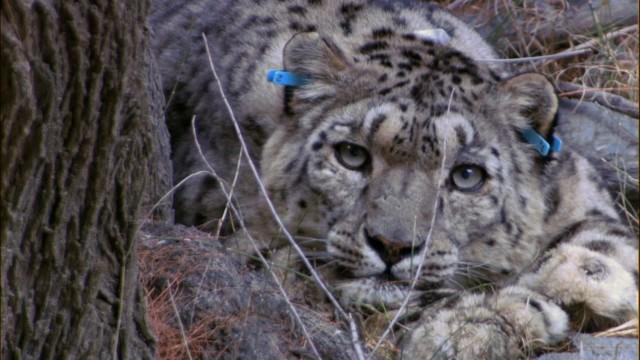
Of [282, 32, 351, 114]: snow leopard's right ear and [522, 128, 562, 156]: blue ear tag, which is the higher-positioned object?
[282, 32, 351, 114]: snow leopard's right ear

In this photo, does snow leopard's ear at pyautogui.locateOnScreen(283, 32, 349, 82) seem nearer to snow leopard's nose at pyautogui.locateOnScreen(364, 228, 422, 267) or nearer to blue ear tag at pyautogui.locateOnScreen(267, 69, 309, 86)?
blue ear tag at pyautogui.locateOnScreen(267, 69, 309, 86)

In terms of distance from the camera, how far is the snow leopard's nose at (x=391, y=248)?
5.02 meters

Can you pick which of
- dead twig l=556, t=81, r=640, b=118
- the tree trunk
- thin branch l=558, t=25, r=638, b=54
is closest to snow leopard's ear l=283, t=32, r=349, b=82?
dead twig l=556, t=81, r=640, b=118

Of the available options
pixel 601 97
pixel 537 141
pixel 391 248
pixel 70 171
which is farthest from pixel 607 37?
pixel 70 171

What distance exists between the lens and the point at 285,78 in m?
5.70

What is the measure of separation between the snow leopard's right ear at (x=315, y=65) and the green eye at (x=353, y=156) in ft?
0.90

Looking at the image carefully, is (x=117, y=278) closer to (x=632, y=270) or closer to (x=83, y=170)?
(x=83, y=170)

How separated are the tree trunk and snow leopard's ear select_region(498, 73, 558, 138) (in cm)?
258

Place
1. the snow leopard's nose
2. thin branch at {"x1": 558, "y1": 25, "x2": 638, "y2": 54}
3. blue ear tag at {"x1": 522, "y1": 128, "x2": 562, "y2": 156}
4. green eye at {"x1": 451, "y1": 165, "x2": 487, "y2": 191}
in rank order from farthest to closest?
1. thin branch at {"x1": 558, "y1": 25, "x2": 638, "y2": 54}
2. blue ear tag at {"x1": 522, "y1": 128, "x2": 562, "y2": 156}
3. green eye at {"x1": 451, "y1": 165, "x2": 487, "y2": 191}
4. the snow leopard's nose

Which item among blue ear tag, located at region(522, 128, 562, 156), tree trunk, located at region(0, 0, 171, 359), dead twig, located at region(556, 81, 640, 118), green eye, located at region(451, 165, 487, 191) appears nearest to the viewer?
tree trunk, located at region(0, 0, 171, 359)

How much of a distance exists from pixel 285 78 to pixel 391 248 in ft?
3.41

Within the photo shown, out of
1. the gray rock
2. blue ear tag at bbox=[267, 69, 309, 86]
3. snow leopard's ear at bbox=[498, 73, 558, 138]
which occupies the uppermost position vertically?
blue ear tag at bbox=[267, 69, 309, 86]

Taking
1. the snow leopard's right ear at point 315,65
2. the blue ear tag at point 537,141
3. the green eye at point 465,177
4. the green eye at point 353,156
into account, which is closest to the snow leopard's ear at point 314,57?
the snow leopard's right ear at point 315,65

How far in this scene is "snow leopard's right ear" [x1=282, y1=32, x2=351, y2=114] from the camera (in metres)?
5.60
